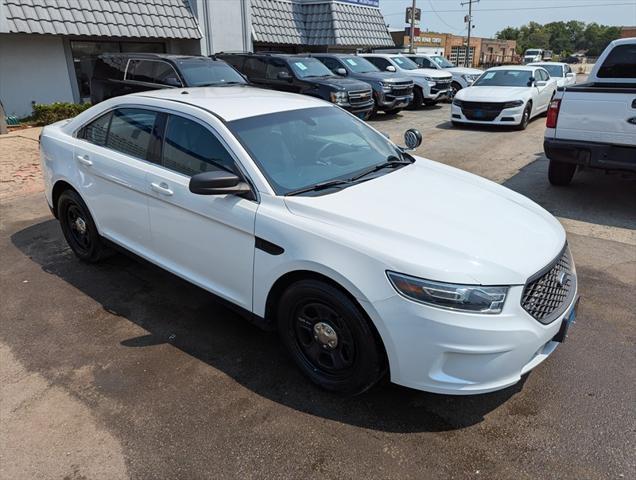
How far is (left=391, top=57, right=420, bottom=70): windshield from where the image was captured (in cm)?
1802

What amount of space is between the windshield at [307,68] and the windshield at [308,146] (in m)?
9.51

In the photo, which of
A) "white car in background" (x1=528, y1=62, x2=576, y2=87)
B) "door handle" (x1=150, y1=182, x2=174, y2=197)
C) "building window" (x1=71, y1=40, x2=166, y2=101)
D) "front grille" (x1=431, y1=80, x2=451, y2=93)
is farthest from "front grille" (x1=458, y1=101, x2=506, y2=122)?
"door handle" (x1=150, y1=182, x2=174, y2=197)

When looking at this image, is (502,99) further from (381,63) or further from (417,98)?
(381,63)

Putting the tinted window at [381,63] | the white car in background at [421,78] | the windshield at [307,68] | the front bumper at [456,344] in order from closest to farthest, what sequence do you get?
the front bumper at [456,344], the windshield at [307,68], the white car in background at [421,78], the tinted window at [381,63]

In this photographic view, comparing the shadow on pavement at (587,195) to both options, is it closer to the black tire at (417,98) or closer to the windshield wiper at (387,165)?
the windshield wiper at (387,165)

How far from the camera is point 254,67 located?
13406 millimetres

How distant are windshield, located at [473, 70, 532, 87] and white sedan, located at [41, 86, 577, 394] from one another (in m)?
10.8

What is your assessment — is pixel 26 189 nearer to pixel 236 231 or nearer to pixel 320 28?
pixel 236 231

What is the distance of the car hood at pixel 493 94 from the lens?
12.6m

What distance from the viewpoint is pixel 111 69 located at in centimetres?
1108

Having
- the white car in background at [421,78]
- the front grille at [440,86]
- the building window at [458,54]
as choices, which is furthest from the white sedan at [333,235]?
the building window at [458,54]

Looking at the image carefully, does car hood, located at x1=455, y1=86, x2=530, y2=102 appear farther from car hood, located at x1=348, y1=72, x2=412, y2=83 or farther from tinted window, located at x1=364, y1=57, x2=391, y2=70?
tinted window, located at x1=364, y1=57, x2=391, y2=70

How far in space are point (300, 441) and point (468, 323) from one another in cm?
108

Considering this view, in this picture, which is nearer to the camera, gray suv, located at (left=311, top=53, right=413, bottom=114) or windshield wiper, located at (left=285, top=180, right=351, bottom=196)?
windshield wiper, located at (left=285, top=180, right=351, bottom=196)
